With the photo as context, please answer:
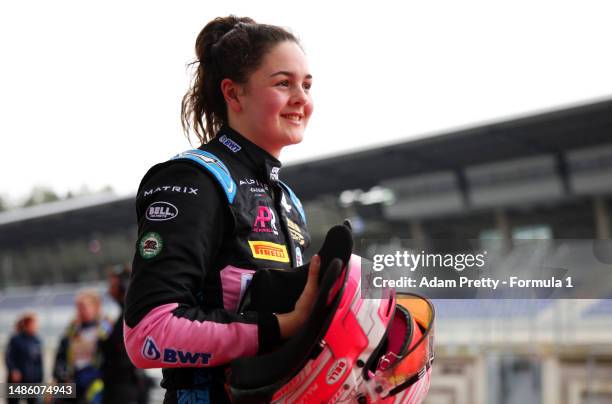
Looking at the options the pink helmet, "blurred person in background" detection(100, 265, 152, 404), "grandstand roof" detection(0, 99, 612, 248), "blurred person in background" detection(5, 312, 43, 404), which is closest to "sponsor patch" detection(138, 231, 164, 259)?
the pink helmet

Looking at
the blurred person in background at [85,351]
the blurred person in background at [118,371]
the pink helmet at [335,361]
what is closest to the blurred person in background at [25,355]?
the blurred person in background at [85,351]

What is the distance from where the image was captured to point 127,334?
1501 millimetres

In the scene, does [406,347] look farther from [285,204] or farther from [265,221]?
[285,204]

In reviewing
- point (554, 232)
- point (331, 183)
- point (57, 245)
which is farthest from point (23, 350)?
point (57, 245)

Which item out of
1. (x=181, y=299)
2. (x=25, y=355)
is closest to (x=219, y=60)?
(x=181, y=299)

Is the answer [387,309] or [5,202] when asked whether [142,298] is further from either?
[5,202]

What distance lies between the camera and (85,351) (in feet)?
22.3

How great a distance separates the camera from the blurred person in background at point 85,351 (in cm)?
662

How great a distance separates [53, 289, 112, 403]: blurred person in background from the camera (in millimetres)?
6625

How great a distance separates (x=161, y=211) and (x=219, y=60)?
0.46 meters

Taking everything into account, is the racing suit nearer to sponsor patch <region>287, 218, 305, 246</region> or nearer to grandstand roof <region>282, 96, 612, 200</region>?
sponsor patch <region>287, 218, 305, 246</region>

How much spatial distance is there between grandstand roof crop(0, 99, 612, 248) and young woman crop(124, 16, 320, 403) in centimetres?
1184

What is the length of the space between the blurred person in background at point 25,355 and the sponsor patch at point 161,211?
8.61 meters

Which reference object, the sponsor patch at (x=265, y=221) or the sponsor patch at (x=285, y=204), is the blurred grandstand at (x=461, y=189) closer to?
the sponsor patch at (x=285, y=204)
